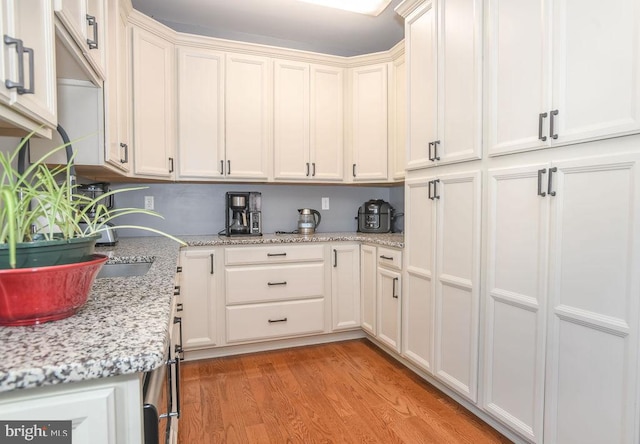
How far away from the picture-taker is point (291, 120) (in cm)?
299

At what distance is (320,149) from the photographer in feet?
10.1

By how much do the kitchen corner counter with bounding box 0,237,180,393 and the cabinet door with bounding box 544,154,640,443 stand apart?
4.52 feet

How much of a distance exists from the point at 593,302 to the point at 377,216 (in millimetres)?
2009

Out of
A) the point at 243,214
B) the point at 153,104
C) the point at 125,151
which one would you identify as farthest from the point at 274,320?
the point at 153,104

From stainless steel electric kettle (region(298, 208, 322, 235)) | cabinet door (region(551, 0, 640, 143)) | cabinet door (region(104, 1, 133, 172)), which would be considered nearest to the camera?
cabinet door (region(551, 0, 640, 143))

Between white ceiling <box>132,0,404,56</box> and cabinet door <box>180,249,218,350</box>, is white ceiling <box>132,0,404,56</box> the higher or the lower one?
the higher one

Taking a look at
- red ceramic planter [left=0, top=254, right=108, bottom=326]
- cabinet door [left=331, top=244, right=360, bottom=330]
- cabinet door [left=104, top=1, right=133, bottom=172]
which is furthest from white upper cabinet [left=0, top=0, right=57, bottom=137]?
cabinet door [left=331, top=244, right=360, bottom=330]

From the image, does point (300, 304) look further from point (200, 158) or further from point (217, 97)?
point (217, 97)

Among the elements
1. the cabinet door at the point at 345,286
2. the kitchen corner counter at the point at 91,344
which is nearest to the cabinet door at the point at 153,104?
the cabinet door at the point at 345,286

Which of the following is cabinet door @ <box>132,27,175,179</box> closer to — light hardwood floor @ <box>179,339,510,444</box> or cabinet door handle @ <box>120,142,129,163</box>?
cabinet door handle @ <box>120,142,129,163</box>

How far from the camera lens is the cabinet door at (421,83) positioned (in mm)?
2061

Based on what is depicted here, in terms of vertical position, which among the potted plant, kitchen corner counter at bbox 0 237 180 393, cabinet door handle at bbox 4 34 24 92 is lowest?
kitchen corner counter at bbox 0 237 180 393

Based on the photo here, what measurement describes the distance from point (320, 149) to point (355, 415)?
6.62 ft

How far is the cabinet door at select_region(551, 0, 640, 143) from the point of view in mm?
1161
